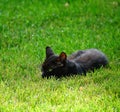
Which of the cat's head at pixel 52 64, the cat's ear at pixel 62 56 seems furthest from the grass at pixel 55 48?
the cat's ear at pixel 62 56

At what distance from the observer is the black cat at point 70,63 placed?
25.1ft

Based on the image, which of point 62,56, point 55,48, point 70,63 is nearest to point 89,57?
point 70,63

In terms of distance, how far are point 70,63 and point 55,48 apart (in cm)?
194

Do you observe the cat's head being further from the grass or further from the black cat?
the grass

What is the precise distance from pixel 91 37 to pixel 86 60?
7.38 ft

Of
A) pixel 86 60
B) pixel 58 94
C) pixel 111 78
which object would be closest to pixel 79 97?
pixel 58 94

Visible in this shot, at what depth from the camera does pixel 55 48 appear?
978cm

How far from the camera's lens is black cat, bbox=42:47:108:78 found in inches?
302

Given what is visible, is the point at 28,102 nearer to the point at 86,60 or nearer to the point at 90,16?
the point at 86,60

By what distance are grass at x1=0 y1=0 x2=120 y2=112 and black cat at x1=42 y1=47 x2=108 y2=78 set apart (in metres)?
0.20

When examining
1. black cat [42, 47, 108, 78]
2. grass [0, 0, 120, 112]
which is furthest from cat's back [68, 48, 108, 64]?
grass [0, 0, 120, 112]

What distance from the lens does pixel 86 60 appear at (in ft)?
27.5

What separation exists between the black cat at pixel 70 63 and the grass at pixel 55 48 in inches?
8.0

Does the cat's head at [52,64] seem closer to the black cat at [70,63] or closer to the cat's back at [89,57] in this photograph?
the black cat at [70,63]
